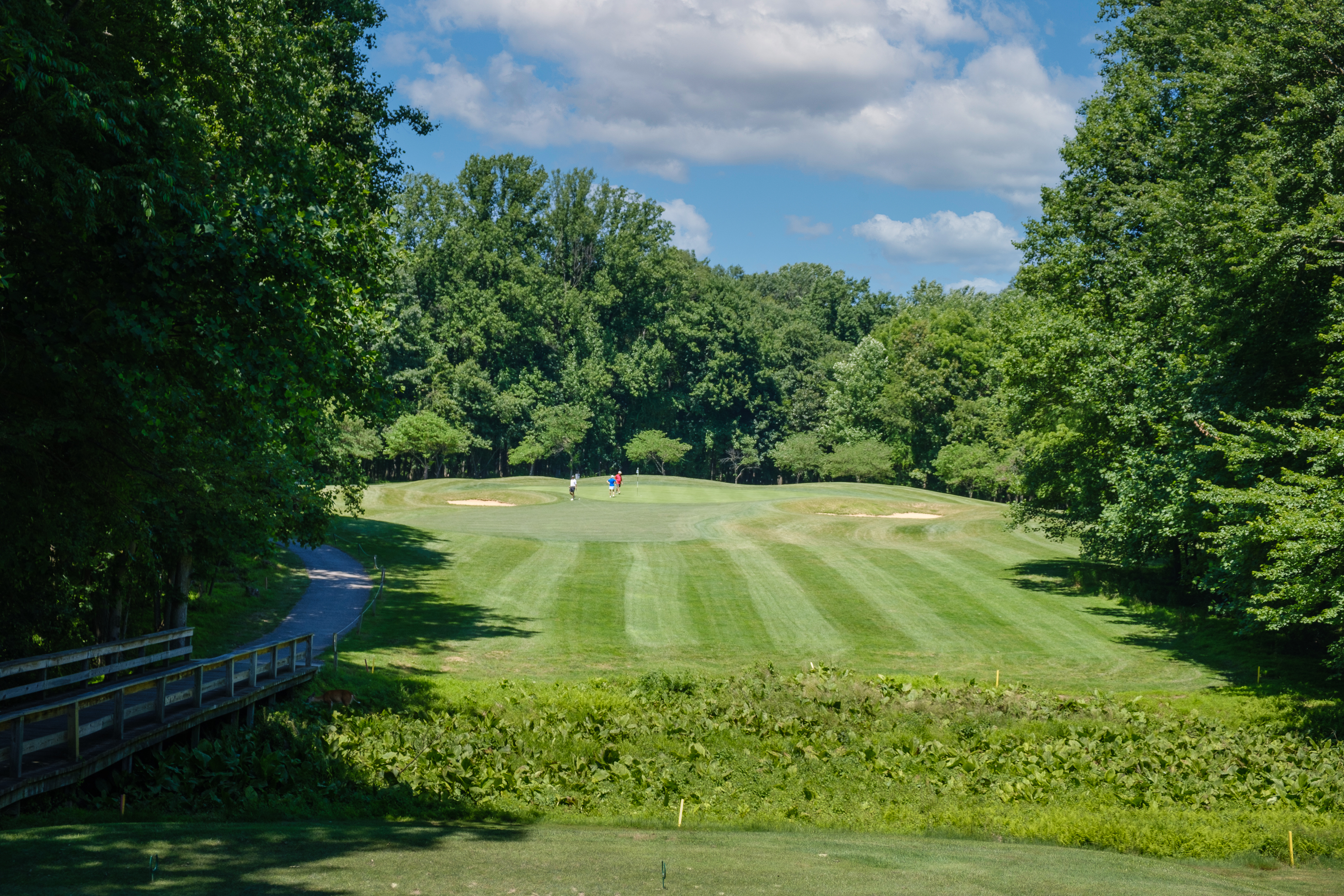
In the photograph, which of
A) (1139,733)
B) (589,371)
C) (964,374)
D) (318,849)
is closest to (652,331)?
(589,371)

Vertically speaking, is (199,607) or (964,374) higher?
(964,374)

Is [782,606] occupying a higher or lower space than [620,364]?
lower

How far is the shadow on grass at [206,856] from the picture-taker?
897cm

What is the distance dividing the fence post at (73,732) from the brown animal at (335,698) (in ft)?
21.6

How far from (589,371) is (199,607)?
68558 millimetres

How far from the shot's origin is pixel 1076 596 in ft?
120

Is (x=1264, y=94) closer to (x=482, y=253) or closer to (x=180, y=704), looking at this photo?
(x=180, y=704)

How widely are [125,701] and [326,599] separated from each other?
1708 centimetres

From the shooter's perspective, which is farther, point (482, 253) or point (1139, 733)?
point (482, 253)

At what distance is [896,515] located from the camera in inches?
2263

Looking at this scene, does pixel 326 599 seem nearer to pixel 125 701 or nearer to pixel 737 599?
pixel 737 599

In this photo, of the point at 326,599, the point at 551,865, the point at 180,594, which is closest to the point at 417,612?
the point at 326,599

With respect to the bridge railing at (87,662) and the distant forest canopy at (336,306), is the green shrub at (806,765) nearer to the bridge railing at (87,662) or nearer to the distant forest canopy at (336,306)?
the bridge railing at (87,662)

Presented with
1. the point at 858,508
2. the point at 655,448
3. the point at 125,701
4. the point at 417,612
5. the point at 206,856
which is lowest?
the point at 417,612
